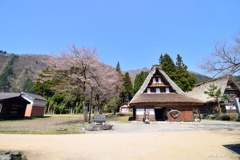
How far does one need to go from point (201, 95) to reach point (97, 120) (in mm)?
23877

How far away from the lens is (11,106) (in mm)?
21234

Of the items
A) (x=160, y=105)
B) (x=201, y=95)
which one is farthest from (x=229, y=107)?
(x=160, y=105)

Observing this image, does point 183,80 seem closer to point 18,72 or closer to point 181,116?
point 181,116

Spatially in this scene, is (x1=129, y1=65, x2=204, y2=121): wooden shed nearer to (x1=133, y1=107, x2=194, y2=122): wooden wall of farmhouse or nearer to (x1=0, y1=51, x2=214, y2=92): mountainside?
(x1=133, y1=107, x2=194, y2=122): wooden wall of farmhouse

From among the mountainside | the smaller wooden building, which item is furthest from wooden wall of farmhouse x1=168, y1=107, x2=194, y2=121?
the mountainside

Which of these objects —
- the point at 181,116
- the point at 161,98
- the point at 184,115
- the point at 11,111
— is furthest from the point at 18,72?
the point at 184,115

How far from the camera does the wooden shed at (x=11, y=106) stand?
19.8 metres

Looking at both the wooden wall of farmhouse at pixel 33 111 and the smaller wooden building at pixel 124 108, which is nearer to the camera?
the wooden wall of farmhouse at pixel 33 111

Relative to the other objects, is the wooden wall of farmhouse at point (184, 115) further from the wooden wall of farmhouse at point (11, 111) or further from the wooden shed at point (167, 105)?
the wooden wall of farmhouse at point (11, 111)

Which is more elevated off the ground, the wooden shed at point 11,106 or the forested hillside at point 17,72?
the forested hillside at point 17,72

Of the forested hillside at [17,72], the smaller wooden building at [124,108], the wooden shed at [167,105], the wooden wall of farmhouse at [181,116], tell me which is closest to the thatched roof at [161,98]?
the wooden shed at [167,105]

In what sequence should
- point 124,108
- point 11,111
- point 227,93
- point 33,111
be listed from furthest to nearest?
point 124,108 < point 33,111 < point 227,93 < point 11,111

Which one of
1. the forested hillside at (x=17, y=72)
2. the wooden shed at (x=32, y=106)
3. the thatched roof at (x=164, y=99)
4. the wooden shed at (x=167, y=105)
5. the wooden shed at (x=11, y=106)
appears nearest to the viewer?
the thatched roof at (x=164, y=99)

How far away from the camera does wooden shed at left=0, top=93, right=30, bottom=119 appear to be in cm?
1978
